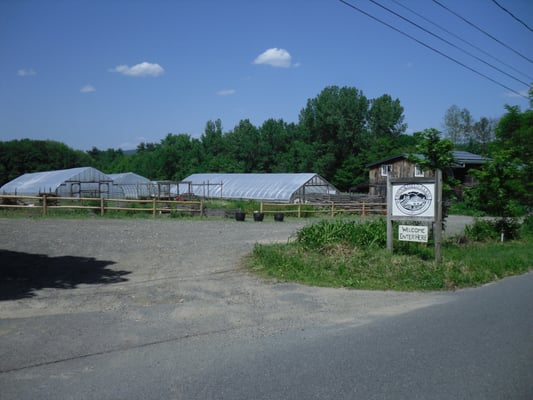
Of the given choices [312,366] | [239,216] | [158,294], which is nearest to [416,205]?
[158,294]

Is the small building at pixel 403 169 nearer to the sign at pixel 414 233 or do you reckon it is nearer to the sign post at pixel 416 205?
the sign post at pixel 416 205

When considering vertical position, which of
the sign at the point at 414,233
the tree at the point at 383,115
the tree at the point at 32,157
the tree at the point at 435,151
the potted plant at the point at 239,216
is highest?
the tree at the point at 383,115

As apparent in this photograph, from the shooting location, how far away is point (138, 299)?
8.70 m

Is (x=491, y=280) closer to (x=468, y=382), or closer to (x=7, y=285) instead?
(x=468, y=382)

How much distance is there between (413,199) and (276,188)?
3304 centimetres

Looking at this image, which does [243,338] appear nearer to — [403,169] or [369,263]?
[369,263]

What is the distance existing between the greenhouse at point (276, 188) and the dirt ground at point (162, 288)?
25408 mm

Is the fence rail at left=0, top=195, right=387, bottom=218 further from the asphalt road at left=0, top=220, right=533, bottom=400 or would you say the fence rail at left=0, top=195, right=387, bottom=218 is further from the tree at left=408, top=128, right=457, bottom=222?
the asphalt road at left=0, top=220, right=533, bottom=400

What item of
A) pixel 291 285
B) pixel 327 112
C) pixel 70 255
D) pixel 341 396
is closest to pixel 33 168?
pixel 327 112

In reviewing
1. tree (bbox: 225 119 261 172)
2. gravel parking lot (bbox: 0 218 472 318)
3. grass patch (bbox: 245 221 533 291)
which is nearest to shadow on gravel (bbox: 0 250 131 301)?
gravel parking lot (bbox: 0 218 472 318)

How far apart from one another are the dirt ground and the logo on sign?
3015 mm

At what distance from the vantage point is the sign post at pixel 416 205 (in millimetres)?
11805

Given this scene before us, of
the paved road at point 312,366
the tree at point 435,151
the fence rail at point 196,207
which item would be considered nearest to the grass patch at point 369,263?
the tree at point 435,151

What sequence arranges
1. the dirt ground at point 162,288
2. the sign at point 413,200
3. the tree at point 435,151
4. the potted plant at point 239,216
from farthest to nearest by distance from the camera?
the potted plant at point 239,216, the tree at point 435,151, the sign at point 413,200, the dirt ground at point 162,288
